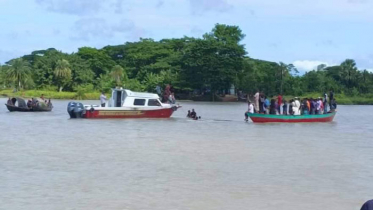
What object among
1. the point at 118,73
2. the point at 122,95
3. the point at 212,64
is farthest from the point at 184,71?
the point at 122,95

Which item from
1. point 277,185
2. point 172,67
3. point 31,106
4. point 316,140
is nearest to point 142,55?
point 172,67

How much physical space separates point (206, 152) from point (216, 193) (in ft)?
27.7

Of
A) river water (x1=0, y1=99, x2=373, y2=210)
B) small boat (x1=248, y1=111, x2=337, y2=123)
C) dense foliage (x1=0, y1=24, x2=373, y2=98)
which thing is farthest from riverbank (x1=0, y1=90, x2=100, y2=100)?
river water (x1=0, y1=99, x2=373, y2=210)

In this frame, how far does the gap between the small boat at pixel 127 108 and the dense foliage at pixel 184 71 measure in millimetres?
45200

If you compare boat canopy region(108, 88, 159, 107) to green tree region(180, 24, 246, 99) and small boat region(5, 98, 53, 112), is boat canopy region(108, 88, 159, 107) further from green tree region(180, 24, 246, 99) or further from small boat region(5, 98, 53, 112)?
green tree region(180, 24, 246, 99)

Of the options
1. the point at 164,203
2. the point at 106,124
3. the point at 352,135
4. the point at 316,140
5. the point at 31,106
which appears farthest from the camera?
the point at 31,106

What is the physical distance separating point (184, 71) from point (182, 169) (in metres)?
71.8

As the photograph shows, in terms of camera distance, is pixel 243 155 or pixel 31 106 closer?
pixel 243 155

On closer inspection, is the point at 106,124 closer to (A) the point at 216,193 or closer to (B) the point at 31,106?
(B) the point at 31,106

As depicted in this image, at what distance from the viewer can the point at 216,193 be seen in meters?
15.0

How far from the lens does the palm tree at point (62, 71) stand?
3693 inches

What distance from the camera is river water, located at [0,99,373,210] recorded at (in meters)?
14.2

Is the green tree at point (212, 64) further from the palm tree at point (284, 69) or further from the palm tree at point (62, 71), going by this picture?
the palm tree at point (62, 71)

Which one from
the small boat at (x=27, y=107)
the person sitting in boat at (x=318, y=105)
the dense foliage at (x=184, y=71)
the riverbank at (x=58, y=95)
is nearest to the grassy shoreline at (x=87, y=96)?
the riverbank at (x=58, y=95)
